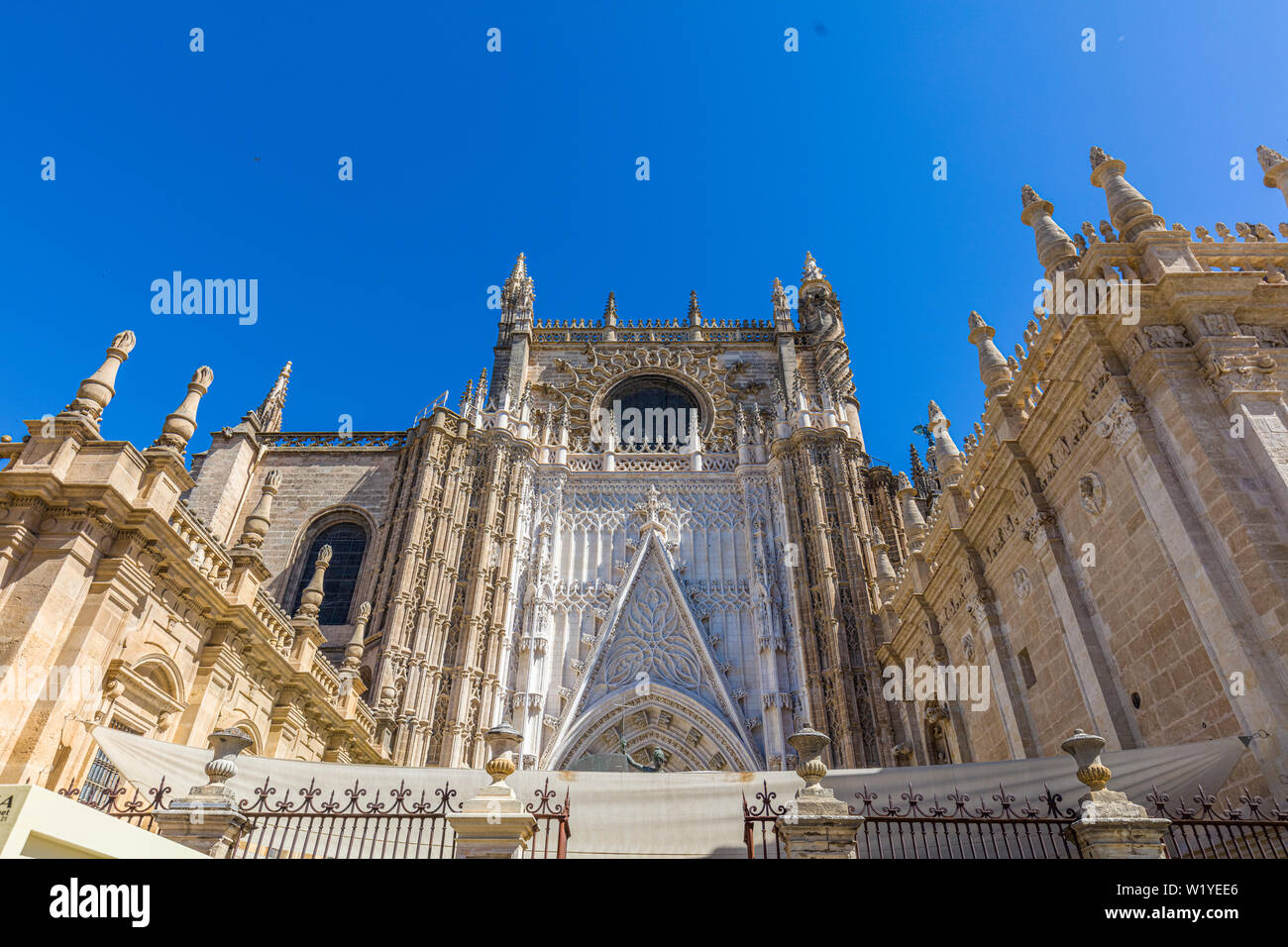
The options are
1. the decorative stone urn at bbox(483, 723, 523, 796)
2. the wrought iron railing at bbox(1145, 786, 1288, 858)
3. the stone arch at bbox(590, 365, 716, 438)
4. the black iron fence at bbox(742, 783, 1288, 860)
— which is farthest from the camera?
the stone arch at bbox(590, 365, 716, 438)

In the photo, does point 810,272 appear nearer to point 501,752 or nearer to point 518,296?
point 518,296

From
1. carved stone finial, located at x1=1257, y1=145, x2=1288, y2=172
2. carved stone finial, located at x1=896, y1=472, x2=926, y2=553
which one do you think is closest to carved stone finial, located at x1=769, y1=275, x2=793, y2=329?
carved stone finial, located at x1=896, y1=472, x2=926, y2=553

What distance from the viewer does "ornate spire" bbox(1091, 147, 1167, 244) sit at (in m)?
11.1

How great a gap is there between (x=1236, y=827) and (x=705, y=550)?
19.0 m

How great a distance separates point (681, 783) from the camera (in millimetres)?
8367

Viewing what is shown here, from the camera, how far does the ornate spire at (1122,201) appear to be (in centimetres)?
1114

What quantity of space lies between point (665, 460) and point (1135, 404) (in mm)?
19929

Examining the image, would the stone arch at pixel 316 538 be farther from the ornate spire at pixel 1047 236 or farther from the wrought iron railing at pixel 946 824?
the ornate spire at pixel 1047 236

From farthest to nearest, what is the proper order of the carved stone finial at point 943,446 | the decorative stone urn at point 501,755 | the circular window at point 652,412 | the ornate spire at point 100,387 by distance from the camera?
the circular window at point 652,412, the carved stone finial at point 943,446, the ornate spire at point 100,387, the decorative stone urn at point 501,755

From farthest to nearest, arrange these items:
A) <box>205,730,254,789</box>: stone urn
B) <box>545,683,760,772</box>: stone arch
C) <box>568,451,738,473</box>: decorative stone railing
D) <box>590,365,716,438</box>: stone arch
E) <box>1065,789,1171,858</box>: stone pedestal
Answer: <box>590,365,716,438</box>: stone arch
<box>568,451,738,473</box>: decorative stone railing
<box>545,683,760,772</box>: stone arch
<box>205,730,254,789</box>: stone urn
<box>1065,789,1171,858</box>: stone pedestal

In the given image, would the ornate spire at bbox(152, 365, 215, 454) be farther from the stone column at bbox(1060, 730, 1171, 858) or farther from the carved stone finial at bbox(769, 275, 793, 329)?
the carved stone finial at bbox(769, 275, 793, 329)

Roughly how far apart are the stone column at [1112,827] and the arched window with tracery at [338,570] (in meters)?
20.9

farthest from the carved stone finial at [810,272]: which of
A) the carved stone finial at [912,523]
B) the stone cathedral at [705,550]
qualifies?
the carved stone finial at [912,523]

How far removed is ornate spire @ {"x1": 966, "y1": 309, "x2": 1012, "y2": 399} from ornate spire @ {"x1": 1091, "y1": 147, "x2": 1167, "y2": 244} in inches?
121
